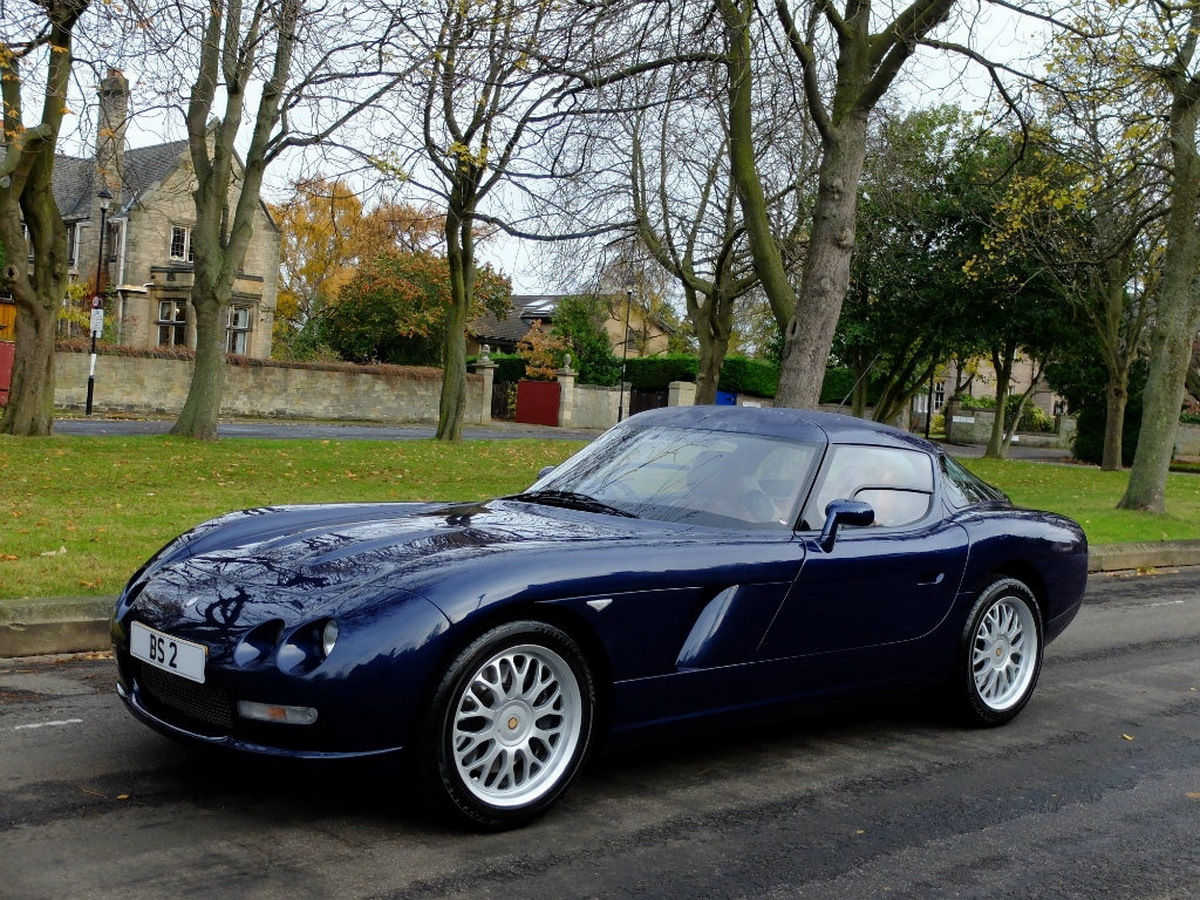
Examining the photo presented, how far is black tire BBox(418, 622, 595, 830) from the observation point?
392cm

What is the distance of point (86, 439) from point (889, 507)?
606 inches

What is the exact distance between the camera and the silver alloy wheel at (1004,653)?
19.5 ft

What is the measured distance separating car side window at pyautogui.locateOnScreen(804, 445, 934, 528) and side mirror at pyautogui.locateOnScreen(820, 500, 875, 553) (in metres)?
0.09

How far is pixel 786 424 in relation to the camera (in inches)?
221

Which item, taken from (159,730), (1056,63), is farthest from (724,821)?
(1056,63)

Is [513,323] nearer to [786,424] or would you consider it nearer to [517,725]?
[786,424]

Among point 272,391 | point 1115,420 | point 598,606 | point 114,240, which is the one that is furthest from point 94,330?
point 598,606

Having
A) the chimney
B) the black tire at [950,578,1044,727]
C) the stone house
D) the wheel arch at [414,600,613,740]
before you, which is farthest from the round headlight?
the stone house

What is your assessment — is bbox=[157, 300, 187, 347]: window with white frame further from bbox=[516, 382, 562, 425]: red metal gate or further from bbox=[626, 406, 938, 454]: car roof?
bbox=[626, 406, 938, 454]: car roof

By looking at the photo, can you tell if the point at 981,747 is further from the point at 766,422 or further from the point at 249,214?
the point at 249,214

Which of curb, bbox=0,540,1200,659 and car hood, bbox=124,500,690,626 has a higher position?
car hood, bbox=124,500,690,626

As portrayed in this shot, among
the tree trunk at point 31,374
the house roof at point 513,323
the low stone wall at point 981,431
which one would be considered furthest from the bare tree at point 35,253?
the house roof at point 513,323

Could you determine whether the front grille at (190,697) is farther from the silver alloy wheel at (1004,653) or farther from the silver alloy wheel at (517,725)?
the silver alloy wheel at (1004,653)

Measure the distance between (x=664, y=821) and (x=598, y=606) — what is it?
820mm
